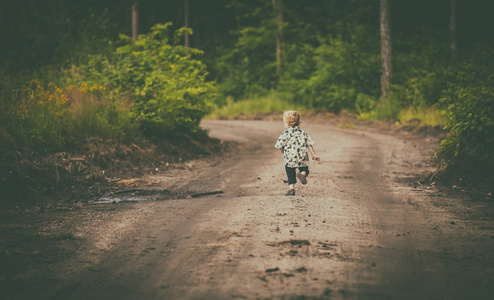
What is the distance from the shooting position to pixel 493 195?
9.43 metres

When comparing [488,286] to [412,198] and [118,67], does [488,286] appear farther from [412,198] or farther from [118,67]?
[118,67]

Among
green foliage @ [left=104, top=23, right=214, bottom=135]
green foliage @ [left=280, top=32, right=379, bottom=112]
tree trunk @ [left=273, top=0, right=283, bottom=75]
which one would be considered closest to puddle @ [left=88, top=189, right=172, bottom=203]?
Result: green foliage @ [left=104, top=23, right=214, bottom=135]

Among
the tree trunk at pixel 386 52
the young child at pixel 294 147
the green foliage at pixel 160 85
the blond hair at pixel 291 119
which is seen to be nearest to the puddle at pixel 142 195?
the young child at pixel 294 147

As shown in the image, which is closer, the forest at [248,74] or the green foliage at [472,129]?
the green foliage at [472,129]

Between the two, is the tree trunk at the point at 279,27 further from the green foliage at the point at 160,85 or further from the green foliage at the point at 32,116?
the green foliage at the point at 32,116

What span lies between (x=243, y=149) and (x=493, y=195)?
8.82 meters

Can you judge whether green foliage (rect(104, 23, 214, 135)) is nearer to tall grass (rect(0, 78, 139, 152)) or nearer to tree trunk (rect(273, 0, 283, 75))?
tall grass (rect(0, 78, 139, 152))

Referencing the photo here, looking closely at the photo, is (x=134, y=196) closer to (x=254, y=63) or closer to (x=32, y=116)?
(x=32, y=116)

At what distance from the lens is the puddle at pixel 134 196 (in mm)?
9344

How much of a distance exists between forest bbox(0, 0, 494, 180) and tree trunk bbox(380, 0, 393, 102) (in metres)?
0.07

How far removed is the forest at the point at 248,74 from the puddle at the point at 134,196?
2.19 metres

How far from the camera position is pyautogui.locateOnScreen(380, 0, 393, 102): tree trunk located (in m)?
25.3

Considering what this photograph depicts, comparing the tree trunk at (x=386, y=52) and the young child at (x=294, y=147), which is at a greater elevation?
the tree trunk at (x=386, y=52)

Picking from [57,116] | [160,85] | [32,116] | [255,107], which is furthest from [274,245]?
[255,107]
